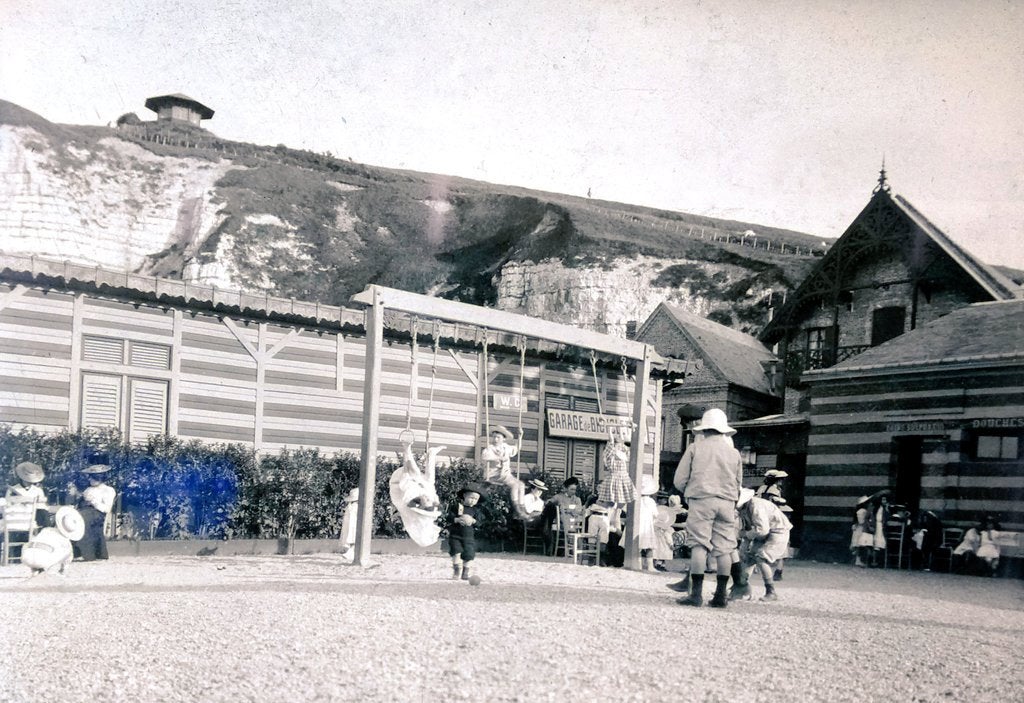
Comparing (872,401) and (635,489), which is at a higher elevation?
(872,401)

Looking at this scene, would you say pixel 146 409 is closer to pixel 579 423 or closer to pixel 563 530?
pixel 563 530

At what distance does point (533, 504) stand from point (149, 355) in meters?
6.91

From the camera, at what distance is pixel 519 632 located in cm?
715

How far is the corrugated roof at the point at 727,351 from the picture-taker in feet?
108

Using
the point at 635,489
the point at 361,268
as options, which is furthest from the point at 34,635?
the point at 361,268

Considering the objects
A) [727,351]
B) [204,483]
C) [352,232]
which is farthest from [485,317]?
[352,232]

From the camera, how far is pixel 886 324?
25938 millimetres

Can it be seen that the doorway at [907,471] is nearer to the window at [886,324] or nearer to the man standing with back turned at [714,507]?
the window at [886,324]

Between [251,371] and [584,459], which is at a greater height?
[251,371]

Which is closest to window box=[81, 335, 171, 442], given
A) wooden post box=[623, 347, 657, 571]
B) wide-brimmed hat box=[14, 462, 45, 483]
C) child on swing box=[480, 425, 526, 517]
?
wide-brimmed hat box=[14, 462, 45, 483]

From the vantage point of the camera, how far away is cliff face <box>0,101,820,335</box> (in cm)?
5131

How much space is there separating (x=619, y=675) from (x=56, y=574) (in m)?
7.13

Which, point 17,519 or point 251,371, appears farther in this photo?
point 251,371

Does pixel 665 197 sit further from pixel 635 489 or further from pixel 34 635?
pixel 34 635
